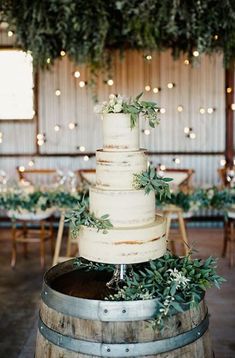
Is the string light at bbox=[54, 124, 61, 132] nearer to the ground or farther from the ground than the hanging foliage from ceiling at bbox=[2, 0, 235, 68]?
nearer to the ground

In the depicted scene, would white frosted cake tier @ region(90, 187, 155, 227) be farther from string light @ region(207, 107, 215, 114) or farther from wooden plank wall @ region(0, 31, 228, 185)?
string light @ region(207, 107, 215, 114)

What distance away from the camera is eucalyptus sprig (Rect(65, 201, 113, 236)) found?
2227 mm

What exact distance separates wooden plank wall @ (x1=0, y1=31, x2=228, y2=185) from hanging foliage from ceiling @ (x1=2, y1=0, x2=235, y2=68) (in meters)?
1.62

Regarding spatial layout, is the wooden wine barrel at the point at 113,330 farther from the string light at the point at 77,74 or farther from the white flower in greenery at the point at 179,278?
the string light at the point at 77,74

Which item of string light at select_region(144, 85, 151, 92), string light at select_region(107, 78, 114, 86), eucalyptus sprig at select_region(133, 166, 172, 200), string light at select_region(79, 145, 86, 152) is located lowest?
string light at select_region(79, 145, 86, 152)

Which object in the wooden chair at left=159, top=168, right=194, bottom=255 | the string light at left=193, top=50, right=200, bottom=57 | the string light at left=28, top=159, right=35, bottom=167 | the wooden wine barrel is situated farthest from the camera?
the string light at left=28, top=159, right=35, bottom=167

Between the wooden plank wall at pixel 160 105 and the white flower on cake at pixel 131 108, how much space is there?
18.1ft

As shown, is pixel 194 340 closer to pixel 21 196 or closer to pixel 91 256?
pixel 91 256

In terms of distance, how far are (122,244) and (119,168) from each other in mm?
299

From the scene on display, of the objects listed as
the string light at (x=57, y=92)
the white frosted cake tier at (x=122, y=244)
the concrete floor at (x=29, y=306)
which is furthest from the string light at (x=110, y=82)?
the white frosted cake tier at (x=122, y=244)

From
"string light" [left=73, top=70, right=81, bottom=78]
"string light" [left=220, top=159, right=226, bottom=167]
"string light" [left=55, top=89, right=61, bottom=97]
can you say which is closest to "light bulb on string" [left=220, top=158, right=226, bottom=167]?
"string light" [left=220, top=159, right=226, bottom=167]

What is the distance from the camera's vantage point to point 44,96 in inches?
309

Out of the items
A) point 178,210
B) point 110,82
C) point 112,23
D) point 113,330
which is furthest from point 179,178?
point 113,330

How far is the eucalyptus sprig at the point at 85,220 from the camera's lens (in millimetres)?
2227
